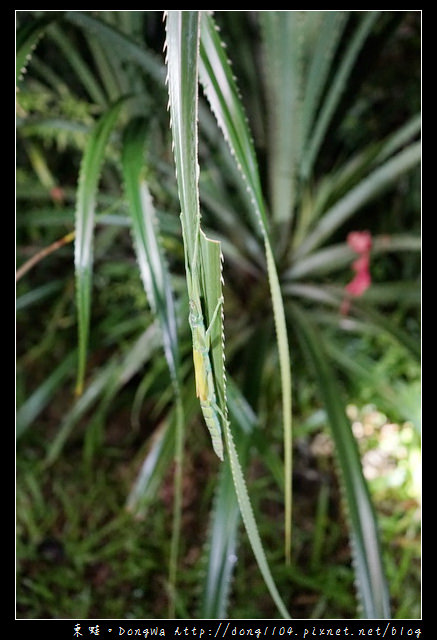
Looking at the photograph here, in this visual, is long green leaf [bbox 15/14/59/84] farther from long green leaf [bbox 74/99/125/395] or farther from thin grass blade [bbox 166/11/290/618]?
thin grass blade [bbox 166/11/290/618]

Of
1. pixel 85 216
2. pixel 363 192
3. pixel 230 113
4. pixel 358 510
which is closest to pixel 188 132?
pixel 230 113

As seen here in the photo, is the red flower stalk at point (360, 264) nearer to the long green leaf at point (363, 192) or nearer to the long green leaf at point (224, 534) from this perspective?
the long green leaf at point (363, 192)

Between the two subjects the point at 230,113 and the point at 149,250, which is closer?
the point at 230,113

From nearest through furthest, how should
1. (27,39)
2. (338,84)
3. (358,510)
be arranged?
1. (27,39)
2. (358,510)
3. (338,84)

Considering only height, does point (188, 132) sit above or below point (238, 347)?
above

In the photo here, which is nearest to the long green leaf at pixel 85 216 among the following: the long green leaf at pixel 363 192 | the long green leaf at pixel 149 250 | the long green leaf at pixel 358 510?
the long green leaf at pixel 149 250

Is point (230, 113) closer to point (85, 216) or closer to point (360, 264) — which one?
point (85, 216)
